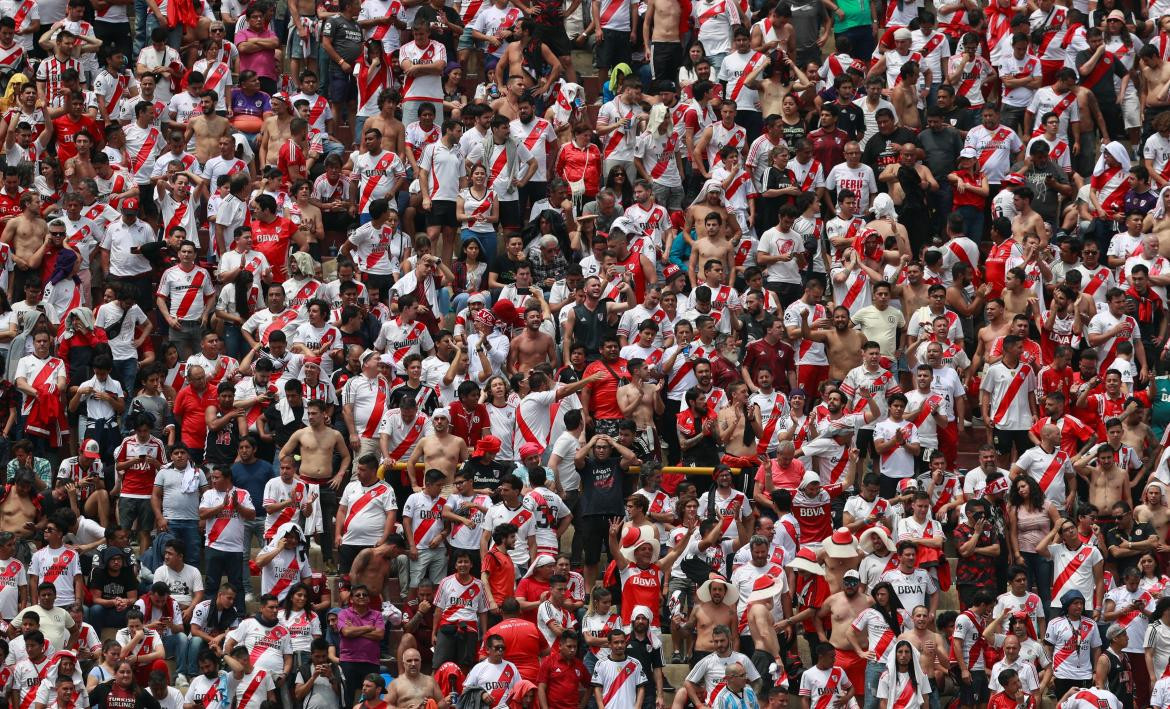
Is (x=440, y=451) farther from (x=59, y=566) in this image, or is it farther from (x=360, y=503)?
(x=59, y=566)

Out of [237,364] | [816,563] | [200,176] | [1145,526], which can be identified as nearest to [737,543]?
[816,563]

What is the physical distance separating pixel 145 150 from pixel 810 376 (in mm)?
7860

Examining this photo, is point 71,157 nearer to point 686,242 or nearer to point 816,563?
point 686,242

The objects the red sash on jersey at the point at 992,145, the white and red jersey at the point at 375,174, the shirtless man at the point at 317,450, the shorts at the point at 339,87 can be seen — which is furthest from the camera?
the shorts at the point at 339,87

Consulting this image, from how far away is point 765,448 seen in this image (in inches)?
903

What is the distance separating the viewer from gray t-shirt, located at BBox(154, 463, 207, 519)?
22.3m

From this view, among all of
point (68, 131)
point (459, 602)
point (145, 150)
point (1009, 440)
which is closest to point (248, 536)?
point (459, 602)

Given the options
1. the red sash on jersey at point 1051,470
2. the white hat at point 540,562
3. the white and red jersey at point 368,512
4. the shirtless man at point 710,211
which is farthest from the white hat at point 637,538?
the shirtless man at point 710,211

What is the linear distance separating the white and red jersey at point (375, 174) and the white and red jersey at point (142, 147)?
228 cm

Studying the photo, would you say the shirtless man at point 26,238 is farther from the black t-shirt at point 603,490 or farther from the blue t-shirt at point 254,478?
the black t-shirt at point 603,490

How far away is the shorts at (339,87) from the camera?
27.9 m

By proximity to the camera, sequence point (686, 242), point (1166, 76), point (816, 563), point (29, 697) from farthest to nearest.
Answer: point (1166, 76) < point (686, 242) < point (816, 563) < point (29, 697)

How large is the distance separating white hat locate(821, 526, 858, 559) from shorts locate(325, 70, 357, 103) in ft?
30.1

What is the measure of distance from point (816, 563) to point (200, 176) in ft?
27.5
